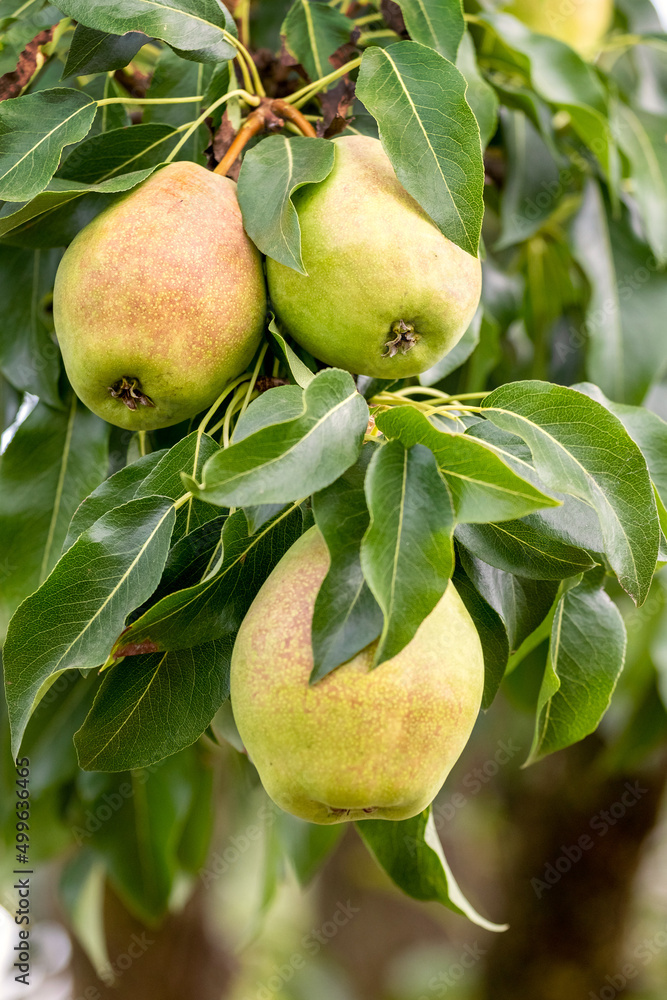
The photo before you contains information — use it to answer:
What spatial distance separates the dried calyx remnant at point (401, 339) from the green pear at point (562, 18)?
97 cm

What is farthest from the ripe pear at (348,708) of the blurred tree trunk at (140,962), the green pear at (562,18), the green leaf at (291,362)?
the blurred tree trunk at (140,962)

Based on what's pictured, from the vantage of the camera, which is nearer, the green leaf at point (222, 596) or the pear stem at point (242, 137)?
the green leaf at point (222, 596)

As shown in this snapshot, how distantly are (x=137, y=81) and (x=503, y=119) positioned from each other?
0.45 m

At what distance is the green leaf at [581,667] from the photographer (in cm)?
62

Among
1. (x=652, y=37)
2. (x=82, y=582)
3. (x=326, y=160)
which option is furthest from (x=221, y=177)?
(x=652, y=37)

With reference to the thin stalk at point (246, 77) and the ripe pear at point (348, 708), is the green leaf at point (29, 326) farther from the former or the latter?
the ripe pear at point (348, 708)

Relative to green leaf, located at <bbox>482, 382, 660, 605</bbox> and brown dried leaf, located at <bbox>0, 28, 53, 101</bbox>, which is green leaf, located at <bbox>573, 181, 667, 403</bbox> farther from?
brown dried leaf, located at <bbox>0, 28, 53, 101</bbox>

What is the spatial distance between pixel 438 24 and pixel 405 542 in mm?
486

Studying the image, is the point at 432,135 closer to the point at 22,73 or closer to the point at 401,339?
the point at 401,339

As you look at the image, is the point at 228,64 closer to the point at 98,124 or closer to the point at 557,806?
the point at 98,124

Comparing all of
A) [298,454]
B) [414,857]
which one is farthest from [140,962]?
[298,454]

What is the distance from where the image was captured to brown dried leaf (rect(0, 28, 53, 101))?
710mm

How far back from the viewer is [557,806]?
5.85ft

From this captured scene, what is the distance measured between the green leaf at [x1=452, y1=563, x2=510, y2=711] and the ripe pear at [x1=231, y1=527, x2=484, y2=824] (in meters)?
0.06
